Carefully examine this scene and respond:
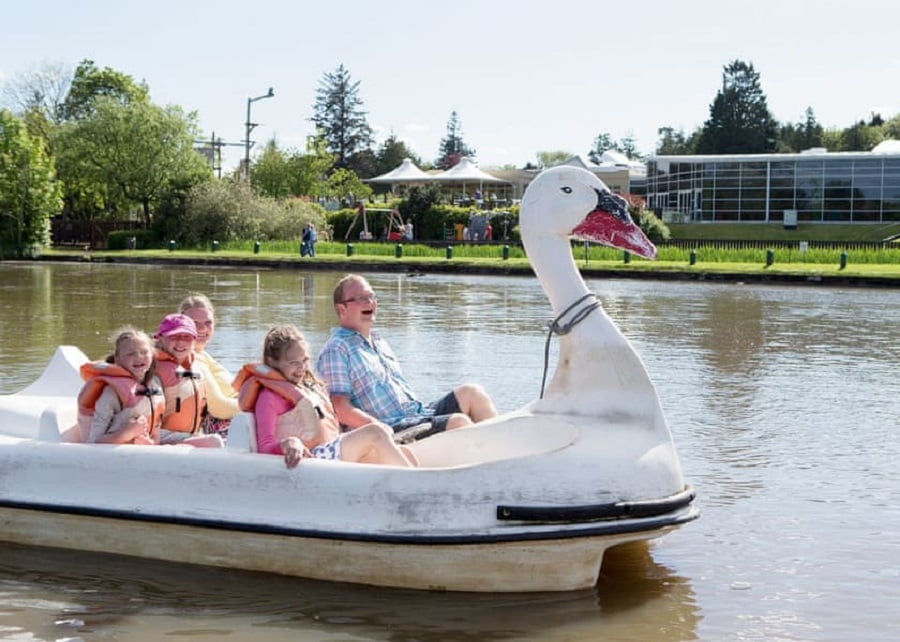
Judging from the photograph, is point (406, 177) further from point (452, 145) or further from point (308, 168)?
point (452, 145)

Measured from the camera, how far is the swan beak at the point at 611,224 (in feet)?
20.2

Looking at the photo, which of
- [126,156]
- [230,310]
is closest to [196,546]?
[230,310]

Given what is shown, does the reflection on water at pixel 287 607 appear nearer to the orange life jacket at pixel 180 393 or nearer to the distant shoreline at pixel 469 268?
the orange life jacket at pixel 180 393

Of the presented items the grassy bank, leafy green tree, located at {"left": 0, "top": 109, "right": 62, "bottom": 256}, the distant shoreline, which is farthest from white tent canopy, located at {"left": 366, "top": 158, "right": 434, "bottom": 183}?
the distant shoreline

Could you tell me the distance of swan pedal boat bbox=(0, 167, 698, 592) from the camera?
5.39 meters

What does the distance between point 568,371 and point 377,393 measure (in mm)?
1063

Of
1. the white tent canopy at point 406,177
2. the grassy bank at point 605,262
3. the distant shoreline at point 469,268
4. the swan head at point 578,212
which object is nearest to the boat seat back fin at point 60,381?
the swan head at point 578,212

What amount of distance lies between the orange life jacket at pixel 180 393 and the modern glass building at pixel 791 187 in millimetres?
53532

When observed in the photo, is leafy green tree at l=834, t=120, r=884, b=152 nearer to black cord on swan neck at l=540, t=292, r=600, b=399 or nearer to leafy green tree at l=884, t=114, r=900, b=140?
leafy green tree at l=884, t=114, r=900, b=140

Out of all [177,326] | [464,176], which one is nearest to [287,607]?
[177,326]

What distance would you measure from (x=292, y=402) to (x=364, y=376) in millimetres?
732

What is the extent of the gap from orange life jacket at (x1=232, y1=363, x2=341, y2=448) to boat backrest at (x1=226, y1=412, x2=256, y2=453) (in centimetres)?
7

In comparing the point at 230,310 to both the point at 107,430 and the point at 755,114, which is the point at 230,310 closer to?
the point at 107,430

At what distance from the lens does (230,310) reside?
67.7 ft
